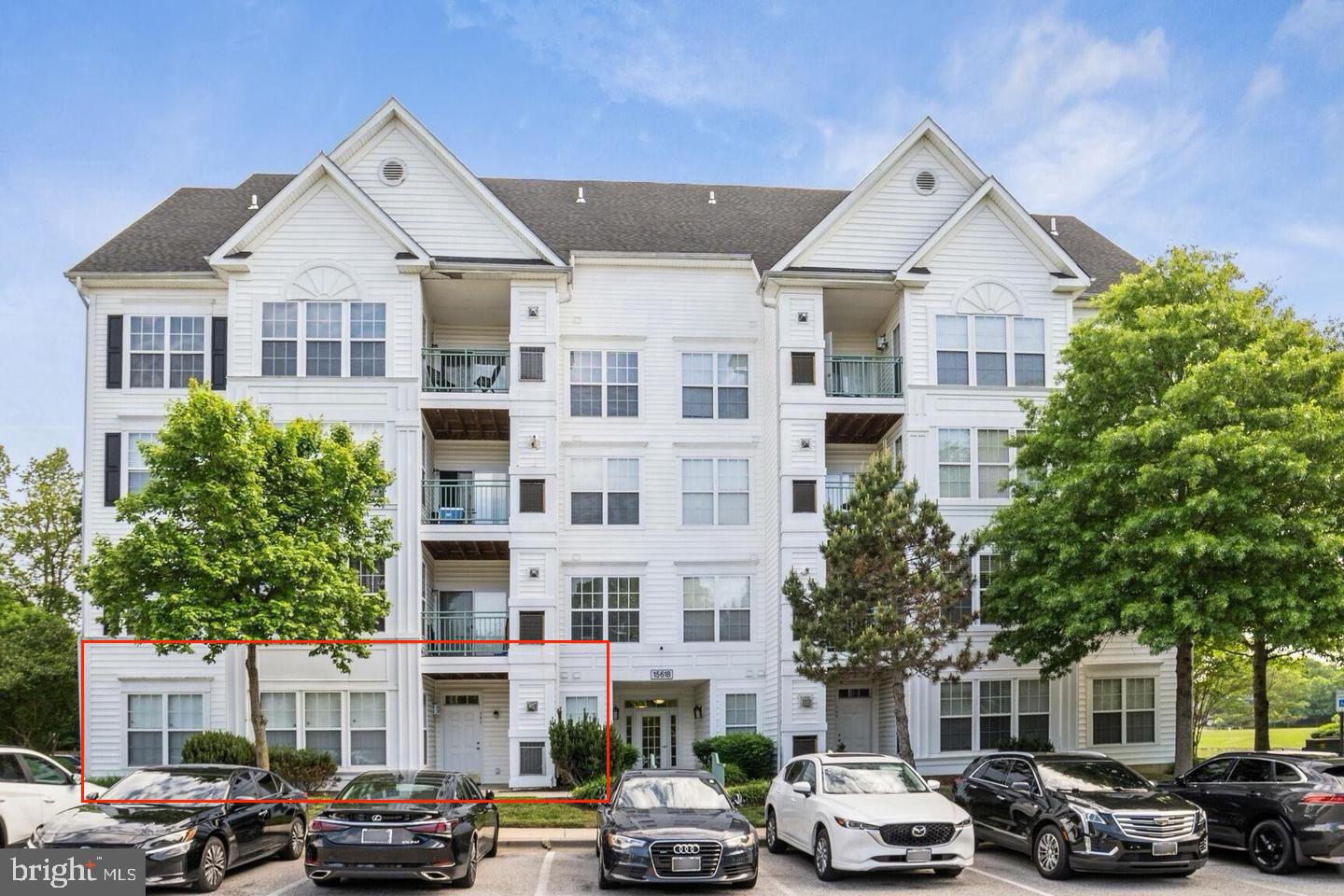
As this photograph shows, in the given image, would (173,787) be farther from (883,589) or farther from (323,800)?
(883,589)

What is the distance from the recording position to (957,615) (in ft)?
101

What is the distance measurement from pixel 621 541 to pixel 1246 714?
167 ft

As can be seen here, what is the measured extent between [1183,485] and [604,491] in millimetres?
13903

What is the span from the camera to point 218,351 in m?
30.9

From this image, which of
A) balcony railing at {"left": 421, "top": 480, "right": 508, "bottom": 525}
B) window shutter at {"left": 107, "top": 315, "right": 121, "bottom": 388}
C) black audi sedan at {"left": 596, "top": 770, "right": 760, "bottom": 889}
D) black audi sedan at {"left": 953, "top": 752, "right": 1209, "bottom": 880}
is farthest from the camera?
balcony railing at {"left": 421, "top": 480, "right": 508, "bottom": 525}

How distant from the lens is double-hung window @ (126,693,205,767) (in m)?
29.3

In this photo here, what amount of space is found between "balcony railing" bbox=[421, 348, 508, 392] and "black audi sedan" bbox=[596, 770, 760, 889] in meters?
16.5

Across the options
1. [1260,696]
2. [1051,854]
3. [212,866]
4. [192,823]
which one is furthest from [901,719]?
[192,823]

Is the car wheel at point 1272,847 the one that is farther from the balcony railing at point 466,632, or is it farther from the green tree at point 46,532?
the green tree at point 46,532

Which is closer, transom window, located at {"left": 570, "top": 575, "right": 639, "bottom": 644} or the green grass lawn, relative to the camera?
transom window, located at {"left": 570, "top": 575, "right": 639, "bottom": 644}

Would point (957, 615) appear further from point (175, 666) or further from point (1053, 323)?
point (175, 666)

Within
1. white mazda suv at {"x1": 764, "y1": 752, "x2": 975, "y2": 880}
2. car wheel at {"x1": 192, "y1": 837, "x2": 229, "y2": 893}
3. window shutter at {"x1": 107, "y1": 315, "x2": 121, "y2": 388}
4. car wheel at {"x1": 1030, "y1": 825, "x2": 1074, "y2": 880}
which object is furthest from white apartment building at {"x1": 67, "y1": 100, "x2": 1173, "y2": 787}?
car wheel at {"x1": 192, "y1": 837, "x2": 229, "y2": 893}

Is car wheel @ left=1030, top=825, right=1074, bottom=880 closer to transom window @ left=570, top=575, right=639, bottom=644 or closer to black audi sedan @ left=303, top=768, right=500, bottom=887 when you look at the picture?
black audi sedan @ left=303, top=768, right=500, bottom=887

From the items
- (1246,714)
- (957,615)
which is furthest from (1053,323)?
(1246,714)
